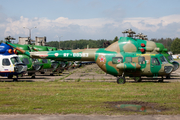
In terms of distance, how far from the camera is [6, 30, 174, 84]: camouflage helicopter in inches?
685

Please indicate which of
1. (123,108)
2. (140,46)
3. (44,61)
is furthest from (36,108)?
(44,61)

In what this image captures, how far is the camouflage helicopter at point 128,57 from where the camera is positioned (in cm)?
1739

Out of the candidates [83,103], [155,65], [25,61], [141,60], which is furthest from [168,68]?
[25,61]

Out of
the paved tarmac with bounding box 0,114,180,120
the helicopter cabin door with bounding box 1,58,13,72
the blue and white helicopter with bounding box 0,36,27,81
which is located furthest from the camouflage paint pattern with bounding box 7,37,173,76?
the paved tarmac with bounding box 0,114,180,120

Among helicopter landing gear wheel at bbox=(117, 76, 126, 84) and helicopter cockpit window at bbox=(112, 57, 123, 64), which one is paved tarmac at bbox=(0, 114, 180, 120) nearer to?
helicopter landing gear wheel at bbox=(117, 76, 126, 84)

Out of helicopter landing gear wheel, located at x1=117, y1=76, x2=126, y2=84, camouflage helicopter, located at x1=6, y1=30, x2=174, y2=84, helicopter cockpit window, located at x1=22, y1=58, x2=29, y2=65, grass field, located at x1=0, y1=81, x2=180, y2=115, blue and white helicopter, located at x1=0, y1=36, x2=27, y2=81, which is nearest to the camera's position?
grass field, located at x1=0, y1=81, x2=180, y2=115

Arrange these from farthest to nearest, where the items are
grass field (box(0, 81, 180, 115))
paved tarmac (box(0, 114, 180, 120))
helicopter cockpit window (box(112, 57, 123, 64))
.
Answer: helicopter cockpit window (box(112, 57, 123, 64)) < grass field (box(0, 81, 180, 115)) < paved tarmac (box(0, 114, 180, 120))

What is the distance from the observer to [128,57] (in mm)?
17531

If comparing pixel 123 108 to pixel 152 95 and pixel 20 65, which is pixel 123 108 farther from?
pixel 20 65

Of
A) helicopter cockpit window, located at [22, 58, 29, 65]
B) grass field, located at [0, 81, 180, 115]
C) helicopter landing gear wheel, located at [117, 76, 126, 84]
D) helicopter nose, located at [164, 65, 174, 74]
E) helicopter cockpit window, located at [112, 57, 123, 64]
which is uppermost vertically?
helicopter cockpit window, located at [112, 57, 123, 64]

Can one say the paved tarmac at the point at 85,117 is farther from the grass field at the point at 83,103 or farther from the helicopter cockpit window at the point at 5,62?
the helicopter cockpit window at the point at 5,62

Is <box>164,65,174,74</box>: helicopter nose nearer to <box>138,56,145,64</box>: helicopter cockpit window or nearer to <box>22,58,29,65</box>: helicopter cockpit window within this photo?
<box>138,56,145,64</box>: helicopter cockpit window

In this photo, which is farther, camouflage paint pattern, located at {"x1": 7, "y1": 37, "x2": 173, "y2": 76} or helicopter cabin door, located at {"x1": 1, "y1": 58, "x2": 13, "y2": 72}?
helicopter cabin door, located at {"x1": 1, "y1": 58, "x2": 13, "y2": 72}

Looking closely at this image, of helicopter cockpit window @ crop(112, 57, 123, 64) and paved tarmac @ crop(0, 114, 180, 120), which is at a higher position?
helicopter cockpit window @ crop(112, 57, 123, 64)
